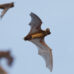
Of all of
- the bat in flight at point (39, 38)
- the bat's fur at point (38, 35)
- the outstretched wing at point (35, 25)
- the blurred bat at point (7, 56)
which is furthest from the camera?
the outstretched wing at point (35, 25)

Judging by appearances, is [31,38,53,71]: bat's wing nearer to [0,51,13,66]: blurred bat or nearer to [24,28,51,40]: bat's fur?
[24,28,51,40]: bat's fur

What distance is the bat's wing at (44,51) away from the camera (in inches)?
238

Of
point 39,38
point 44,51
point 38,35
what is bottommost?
point 44,51

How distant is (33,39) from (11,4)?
168cm

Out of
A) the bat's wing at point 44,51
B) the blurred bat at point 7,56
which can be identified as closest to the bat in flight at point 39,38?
the bat's wing at point 44,51

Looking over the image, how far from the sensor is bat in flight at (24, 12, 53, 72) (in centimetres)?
583

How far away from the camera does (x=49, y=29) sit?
17.8 feet

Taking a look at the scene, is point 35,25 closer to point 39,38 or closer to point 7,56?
point 39,38

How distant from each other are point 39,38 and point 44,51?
0.73 meters

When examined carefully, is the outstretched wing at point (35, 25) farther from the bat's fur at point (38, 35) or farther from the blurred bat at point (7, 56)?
the blurred bat at point (7, 56)

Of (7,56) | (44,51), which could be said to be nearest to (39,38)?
(44,51)

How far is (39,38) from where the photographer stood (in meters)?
6.09

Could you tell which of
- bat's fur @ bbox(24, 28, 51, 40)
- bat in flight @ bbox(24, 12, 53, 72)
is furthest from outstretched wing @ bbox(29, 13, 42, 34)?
bat's fur @ bbox(24, 28, 51, 40)

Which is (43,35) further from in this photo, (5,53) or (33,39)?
(5,53)
